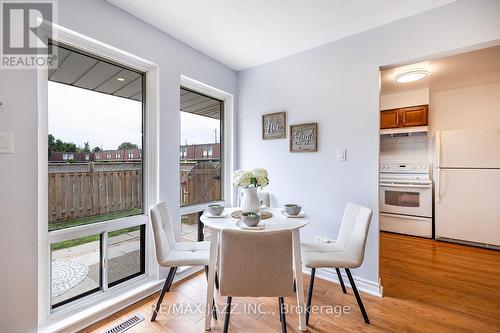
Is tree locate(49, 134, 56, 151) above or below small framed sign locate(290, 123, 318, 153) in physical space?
below

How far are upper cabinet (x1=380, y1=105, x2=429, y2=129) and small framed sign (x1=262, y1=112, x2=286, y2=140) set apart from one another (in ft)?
7.82

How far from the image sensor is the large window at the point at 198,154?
Result: 255 cm

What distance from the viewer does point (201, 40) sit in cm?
233

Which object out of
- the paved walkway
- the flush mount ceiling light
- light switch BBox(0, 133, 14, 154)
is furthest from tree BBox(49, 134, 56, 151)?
the flush mount ceiling light

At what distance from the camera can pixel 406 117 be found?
3758 millimetres

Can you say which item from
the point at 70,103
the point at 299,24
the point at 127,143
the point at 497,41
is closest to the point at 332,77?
the point at 299,24

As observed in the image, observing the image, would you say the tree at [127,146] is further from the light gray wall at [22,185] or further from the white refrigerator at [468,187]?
the white refrigerator at [468,187]

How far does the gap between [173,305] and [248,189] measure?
1.19 m

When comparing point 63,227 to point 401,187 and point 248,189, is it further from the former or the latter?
point 401,187

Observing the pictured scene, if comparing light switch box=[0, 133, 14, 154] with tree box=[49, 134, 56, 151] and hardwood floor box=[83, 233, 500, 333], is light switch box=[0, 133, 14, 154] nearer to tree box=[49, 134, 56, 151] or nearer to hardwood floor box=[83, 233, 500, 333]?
tree box=[49, 134, 56, 151]

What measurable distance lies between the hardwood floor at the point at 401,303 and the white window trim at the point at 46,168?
225mm

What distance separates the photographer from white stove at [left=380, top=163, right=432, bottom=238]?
3537 mm

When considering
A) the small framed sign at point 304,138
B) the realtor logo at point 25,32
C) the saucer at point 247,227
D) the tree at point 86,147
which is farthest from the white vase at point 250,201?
the realtor logo at point 25,32

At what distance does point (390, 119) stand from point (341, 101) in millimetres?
2215
